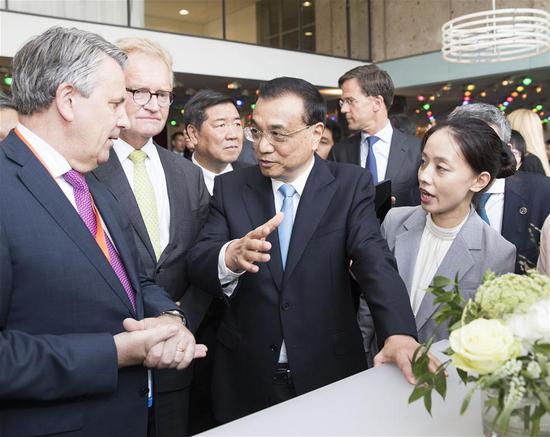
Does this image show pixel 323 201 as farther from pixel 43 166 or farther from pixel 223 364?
pixel 43 166

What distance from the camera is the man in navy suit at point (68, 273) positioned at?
1.23 metres

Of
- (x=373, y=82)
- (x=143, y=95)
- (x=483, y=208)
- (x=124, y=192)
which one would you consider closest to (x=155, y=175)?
(x=124, y=192)

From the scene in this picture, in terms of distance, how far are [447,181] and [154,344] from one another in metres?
1.18

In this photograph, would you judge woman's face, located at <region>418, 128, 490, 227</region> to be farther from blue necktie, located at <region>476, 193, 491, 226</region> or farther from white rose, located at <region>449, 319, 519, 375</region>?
white rose, located at <region>449, 319, 519, 375</region>

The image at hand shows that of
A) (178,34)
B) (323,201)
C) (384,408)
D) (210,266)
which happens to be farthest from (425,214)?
(178,34)

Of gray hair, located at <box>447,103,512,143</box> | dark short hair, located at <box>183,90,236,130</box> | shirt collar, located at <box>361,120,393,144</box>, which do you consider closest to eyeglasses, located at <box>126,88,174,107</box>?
dark short hair, located at <box>183,90,236,130</box>

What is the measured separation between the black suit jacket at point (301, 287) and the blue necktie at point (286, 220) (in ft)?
0.11

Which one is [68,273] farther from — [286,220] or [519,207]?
[519,207]

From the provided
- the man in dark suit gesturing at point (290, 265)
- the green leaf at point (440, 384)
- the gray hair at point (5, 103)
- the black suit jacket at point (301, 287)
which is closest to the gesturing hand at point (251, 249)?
the man in dark suit gesturing at point (290, 265)

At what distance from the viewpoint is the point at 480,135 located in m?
1.99

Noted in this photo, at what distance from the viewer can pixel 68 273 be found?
1.29m

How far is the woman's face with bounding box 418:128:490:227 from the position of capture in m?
1.97

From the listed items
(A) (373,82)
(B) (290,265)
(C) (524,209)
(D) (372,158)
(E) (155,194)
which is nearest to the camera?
(B) (290,265)

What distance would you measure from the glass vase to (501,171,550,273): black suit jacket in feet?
4.97
